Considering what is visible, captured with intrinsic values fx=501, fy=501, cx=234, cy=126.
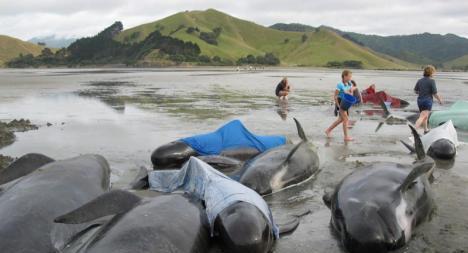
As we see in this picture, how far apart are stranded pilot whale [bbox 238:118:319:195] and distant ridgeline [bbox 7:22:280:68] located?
390ft

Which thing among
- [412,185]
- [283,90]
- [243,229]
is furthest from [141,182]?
[283,90]

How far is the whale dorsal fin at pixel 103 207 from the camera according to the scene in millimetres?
4651

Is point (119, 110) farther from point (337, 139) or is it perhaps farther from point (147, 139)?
point (337, 139)

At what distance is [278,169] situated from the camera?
847 cm

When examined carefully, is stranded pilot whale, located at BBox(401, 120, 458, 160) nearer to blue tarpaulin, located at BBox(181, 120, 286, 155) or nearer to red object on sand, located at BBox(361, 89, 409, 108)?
blue tarpaulin, located at BBox(181, 120, 286, 155)

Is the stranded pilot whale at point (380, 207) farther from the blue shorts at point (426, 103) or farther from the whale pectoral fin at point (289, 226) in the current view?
the blue shorts at point (426, 103)

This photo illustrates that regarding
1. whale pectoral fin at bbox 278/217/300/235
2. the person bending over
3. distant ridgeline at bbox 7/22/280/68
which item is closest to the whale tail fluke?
whale pectoral fin at bbox 278/217/300/235

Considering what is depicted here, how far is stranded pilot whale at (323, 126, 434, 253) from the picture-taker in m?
5.32

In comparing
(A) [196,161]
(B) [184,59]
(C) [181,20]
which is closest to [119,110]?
(A) [196,161]

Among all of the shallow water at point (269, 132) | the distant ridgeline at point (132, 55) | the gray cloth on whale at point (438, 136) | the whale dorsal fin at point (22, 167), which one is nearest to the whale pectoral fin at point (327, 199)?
the shallow water at point (269, 132)

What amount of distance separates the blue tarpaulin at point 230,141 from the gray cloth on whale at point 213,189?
3.32 m

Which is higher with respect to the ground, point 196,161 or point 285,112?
point 196,161

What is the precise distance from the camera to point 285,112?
65.4ft

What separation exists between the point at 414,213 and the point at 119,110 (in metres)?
15.8
